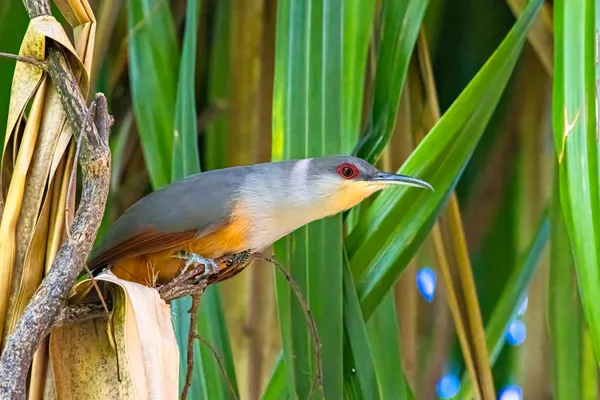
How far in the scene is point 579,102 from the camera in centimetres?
73

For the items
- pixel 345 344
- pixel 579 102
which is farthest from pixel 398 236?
pixel 579 102

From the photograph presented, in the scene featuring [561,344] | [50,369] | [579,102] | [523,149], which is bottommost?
[561,344]

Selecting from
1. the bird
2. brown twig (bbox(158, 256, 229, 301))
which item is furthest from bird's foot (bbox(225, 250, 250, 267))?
brown twig (bbox(158, 256, 229, 301))

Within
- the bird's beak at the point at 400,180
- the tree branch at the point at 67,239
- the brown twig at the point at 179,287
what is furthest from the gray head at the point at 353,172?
the tree branch at the point at 67,239

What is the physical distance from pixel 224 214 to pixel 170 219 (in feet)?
0.20

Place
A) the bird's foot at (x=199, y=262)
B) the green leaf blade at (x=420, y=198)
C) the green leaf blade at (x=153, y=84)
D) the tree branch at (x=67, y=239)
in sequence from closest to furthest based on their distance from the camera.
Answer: the tree branch at (x=67, y=239), the bird's foot at (x=199, y=262), the green leaf blade at (x=420, y=198), the green leaf blade at (x=153, y=84)

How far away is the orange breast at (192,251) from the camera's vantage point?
0.84 m

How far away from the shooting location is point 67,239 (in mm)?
502

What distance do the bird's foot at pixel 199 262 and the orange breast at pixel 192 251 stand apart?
0.03 ft

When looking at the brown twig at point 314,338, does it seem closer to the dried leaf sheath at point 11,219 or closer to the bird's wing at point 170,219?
the bird's wing at point 170,219

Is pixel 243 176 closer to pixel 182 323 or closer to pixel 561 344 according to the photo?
A: pixel 182 323

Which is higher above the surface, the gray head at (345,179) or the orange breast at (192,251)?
the gray head at (345,179)

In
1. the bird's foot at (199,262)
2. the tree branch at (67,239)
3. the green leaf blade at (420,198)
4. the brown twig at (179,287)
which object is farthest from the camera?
the green leaf blade at (420,198)

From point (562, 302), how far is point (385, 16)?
0.44 meters
